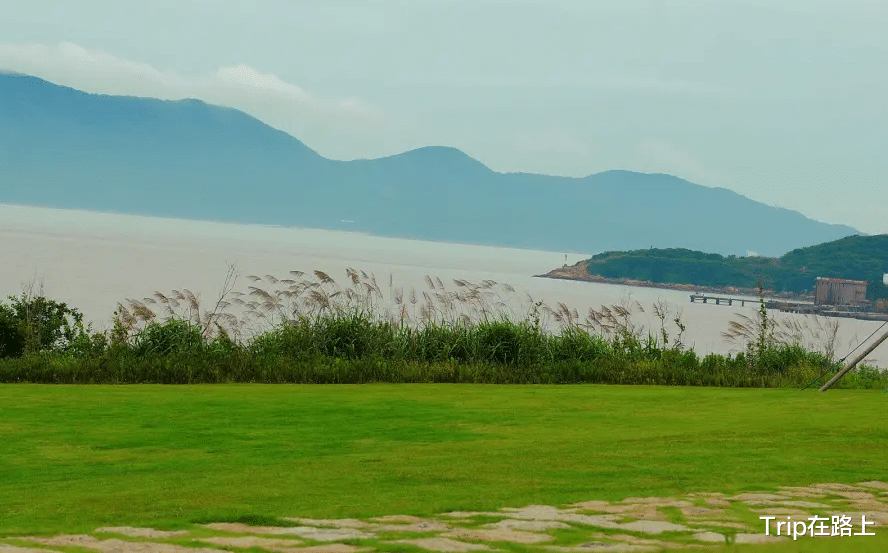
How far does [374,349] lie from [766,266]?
70299 mm

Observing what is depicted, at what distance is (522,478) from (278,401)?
4.62 meters

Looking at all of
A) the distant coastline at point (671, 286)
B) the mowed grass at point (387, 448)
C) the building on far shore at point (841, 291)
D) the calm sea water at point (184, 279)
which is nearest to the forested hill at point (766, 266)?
the distant coastline at point (671, 286)

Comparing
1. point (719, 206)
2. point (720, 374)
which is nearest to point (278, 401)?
point (720, 374)

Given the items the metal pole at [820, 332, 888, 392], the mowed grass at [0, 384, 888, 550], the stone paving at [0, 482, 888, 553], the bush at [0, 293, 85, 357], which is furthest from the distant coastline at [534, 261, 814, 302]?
the stone paving at [0, 482, 888, 553]

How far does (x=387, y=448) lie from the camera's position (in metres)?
7.81

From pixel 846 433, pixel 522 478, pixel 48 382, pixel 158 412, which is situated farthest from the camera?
pixel 48 382

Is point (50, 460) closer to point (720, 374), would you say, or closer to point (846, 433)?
point (846, 433)

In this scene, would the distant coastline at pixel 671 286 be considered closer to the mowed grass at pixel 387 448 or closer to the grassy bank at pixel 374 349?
the grassy bank at pixel 374 349

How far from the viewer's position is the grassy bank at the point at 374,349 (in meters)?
13.1

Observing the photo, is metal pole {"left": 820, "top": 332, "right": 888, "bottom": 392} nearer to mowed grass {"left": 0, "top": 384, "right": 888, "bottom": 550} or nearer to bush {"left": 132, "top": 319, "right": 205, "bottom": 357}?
mowed grass {"left": 0, "top": 384, "right": 888, "bottom": 550}

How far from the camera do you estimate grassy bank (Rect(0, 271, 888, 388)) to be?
13.1 meters

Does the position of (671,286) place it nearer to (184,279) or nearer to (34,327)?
(184,279)

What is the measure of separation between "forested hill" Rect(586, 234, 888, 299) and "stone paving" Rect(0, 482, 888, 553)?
2526 inches

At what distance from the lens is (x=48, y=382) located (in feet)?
42.1
